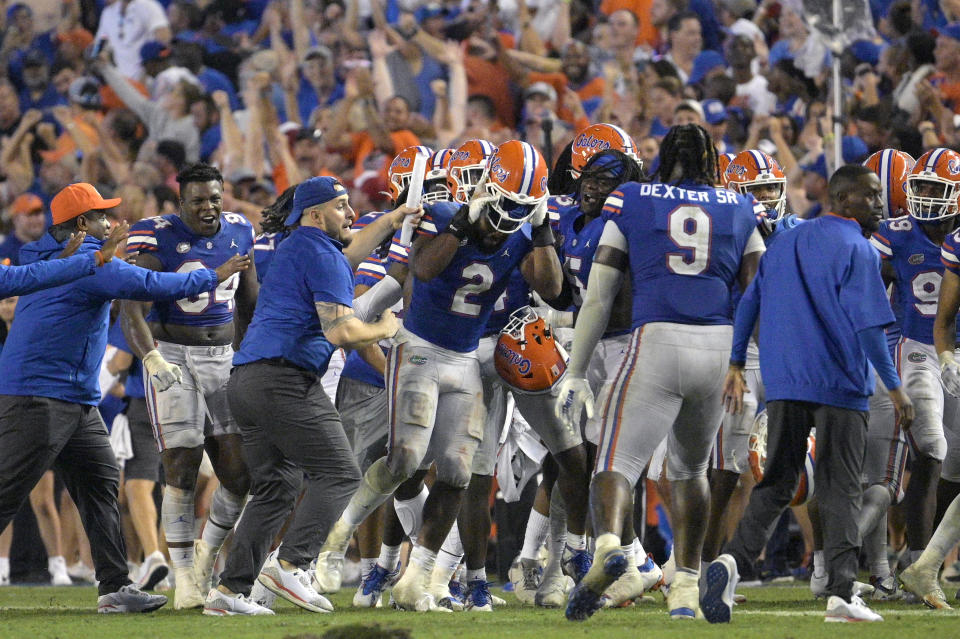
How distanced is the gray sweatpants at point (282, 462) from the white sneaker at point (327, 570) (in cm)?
104

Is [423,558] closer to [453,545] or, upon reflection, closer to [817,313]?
[453,545]

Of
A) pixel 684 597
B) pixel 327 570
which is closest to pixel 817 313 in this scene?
pixel 684 597

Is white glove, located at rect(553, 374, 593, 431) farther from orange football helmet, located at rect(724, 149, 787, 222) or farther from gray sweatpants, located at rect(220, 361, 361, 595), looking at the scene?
orange football helmet, located at rect(724, 149, 787, 222)

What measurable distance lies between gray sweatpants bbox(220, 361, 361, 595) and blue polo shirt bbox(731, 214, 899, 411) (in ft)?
6.23

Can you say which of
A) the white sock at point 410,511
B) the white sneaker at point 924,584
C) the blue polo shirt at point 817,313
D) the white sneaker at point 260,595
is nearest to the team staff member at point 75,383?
the white sneaker at point 260,595

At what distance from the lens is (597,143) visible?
8.04 meters

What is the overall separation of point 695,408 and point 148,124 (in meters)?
11.2

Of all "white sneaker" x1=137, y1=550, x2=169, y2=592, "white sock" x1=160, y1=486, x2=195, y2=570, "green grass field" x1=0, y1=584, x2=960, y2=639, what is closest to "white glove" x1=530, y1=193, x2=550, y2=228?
"green grass field" x1=0, y1=584, x2=960, y2=639

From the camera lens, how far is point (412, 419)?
669cm

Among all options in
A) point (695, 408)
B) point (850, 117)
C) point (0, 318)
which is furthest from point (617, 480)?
point (850, 117)

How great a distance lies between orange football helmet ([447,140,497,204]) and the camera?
727cm

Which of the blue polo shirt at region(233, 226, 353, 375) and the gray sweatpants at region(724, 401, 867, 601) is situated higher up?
the blue polo shirt at region(233, 226, 353, 375)

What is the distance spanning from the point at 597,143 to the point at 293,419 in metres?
2.74

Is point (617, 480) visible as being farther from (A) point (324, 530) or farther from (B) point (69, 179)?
(B) point (69, 179)
